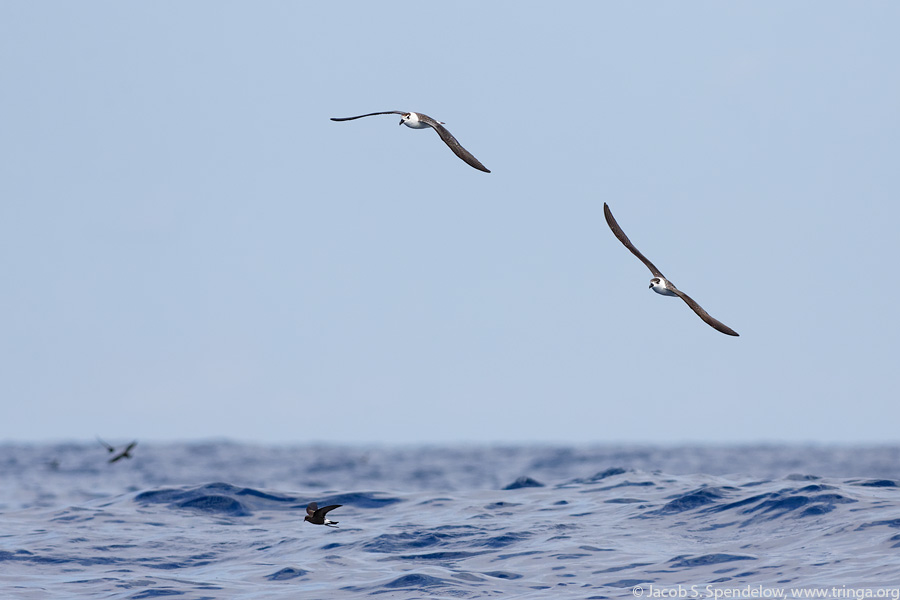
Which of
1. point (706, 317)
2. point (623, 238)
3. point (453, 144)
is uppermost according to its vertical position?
point (453, 144)

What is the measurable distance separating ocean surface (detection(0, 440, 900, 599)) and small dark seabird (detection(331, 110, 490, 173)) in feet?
16.8

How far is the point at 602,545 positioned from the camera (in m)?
14.1

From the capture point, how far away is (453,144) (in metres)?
11.2

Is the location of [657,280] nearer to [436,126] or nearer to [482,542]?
[436,126]

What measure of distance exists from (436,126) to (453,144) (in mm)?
636

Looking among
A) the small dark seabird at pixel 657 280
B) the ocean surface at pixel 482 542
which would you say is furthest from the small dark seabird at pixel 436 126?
the ocean surface at pixel 482 542

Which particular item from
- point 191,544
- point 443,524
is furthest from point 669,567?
point 191,544

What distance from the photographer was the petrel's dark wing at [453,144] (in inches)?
417

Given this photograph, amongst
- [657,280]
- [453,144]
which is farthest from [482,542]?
[453,144]

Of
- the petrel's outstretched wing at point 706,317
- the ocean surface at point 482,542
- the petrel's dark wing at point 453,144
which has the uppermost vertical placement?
the petrel's dark wing at point 453,144

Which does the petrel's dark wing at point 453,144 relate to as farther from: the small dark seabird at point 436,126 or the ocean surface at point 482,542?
the ocean surface at point 482,542

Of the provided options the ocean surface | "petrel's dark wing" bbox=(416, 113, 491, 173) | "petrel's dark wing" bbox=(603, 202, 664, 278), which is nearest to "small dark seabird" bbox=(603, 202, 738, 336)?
"petrel's dark wing" bbox=(603, 202, 664, 278)

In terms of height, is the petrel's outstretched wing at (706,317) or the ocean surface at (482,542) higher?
the petrel's outstretched wing at (706,317)

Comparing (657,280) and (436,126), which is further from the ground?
(436,126)
